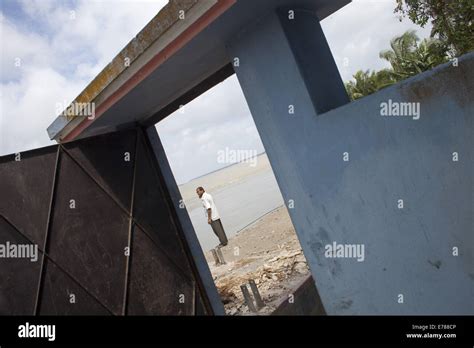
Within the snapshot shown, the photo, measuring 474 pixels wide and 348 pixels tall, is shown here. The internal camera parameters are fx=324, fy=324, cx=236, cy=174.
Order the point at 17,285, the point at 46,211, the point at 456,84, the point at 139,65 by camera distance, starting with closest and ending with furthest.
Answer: the point at 456,84, the point at 139,65, the point at 17,285, the point at 46,211

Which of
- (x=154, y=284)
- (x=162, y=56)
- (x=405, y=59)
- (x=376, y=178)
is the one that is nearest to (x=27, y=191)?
(x=154, y=284)

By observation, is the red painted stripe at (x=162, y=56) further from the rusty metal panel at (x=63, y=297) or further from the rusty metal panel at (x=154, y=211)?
the rusty metal panel at (x=63, y=297)

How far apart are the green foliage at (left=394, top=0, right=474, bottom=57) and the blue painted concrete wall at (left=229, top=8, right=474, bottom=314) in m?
13.4

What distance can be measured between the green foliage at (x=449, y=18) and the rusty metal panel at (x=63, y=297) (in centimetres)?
1530

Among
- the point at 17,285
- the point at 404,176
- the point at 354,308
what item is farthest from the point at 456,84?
the point at 17,285

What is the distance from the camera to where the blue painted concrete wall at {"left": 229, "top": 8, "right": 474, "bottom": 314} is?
2.10 m

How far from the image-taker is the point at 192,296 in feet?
15.0

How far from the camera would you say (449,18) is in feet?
43.2

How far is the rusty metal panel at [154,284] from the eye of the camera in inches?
165

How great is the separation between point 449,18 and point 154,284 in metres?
15.3

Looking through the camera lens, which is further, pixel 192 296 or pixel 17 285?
pixel 192 296

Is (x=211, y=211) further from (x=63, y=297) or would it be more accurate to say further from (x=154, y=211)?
(x=63, y=297)
